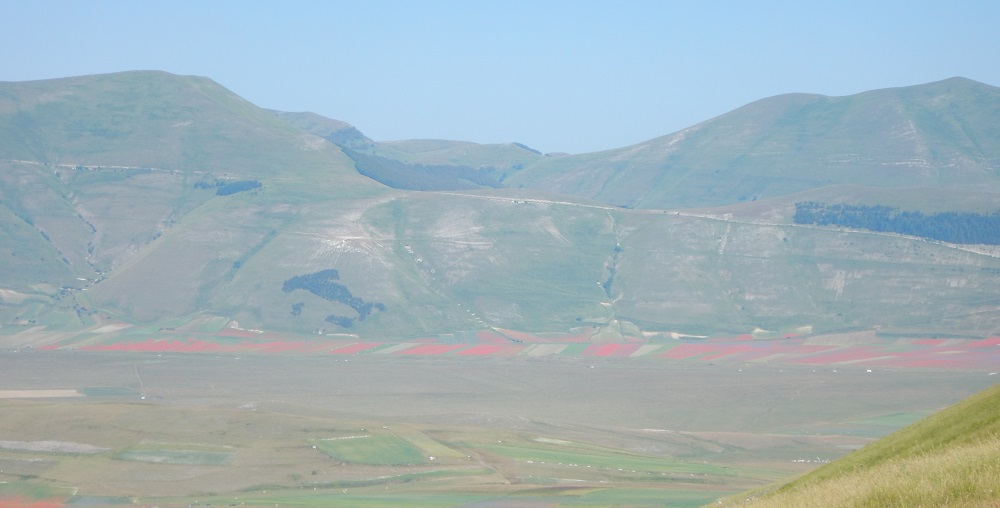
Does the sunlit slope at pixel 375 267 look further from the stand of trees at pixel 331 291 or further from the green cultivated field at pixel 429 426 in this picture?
the green cultivated field at pixel 429 426

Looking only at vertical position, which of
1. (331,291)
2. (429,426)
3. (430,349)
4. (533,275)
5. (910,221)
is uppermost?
(910,221)

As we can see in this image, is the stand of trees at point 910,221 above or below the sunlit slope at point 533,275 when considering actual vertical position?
above

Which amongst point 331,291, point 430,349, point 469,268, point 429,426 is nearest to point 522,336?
point 430,349

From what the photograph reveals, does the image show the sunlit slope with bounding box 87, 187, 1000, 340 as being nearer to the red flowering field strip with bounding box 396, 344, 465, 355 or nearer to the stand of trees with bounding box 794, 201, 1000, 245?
the stand of trees with bounding box 794, 201, 1000, 245

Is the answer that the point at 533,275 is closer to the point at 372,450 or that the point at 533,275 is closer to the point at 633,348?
the point at 633,348

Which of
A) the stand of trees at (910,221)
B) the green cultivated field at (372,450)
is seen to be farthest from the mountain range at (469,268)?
the green cultivated field at (372,450)

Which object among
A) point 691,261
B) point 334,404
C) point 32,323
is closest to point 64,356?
point 32,323

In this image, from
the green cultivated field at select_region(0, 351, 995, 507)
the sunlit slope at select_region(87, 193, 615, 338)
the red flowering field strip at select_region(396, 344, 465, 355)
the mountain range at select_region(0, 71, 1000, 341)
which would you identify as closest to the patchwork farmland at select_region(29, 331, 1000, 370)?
the red flowering field strip at select_region(396, 344, 465, 355)
